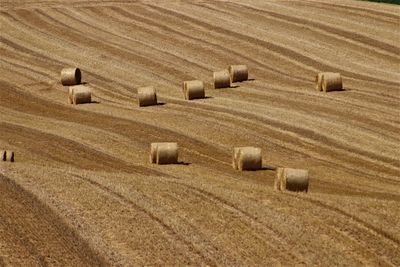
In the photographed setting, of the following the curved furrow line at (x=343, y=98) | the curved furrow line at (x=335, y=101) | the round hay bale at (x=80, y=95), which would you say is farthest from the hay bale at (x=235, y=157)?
the round hay bale at (x=80, y=95)

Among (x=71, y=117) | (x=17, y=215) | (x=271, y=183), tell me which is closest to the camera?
(x=17, y=215)

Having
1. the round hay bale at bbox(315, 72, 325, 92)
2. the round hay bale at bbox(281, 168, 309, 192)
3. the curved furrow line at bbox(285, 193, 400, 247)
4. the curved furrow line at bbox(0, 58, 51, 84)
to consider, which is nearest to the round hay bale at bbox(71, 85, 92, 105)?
the curved furrow line at bbox(0, 58, 51, 84)

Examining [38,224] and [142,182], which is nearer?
[38,224]

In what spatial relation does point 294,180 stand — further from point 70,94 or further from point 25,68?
point 25,68

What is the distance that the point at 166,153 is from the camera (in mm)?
19625

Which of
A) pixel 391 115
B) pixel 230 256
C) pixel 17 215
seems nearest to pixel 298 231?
pixel 230 256

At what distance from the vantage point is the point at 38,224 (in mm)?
14680

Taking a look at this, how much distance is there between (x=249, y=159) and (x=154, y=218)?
4.71 m

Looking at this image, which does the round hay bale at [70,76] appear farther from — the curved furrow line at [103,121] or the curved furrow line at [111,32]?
the curved furrow line at [111,32]

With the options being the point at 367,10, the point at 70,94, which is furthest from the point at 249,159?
the point at 367,10

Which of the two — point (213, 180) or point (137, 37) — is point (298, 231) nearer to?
point (213, 180)

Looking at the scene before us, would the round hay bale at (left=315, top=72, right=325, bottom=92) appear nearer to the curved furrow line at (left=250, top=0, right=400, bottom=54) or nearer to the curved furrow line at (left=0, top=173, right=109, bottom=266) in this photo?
the curved furrow line at (left=250, top=0, right=400, bottom=54)

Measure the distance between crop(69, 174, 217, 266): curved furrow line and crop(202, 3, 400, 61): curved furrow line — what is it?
20.4m

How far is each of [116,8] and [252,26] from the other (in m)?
7.42
